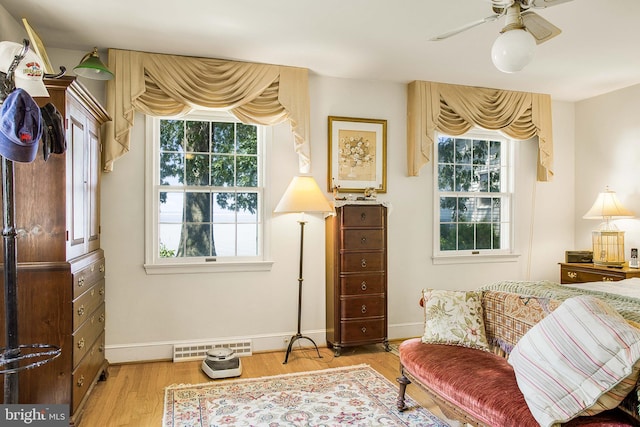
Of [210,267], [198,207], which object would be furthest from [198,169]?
[210,267]

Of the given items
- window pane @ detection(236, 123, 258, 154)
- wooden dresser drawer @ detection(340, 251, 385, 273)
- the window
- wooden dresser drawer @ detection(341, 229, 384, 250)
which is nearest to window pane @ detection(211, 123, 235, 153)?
window pane @ detection(236, 123, 258, 154)

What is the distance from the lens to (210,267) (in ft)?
12.9

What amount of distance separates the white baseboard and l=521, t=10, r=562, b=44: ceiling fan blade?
2976mm

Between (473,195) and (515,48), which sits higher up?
(515,48)

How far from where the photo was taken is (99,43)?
3.45m

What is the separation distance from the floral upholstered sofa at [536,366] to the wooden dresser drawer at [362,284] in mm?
1230

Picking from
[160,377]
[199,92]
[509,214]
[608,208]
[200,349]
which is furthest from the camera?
[509,214]

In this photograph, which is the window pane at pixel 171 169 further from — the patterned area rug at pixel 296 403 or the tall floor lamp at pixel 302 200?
the patterned area rug at pixel 296 403

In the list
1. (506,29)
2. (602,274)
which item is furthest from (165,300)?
(602,274)

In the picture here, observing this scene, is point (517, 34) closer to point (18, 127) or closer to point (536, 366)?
point (536, 366)

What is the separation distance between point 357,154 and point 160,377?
2589mm

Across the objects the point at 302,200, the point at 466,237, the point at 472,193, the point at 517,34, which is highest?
the point at 517,34

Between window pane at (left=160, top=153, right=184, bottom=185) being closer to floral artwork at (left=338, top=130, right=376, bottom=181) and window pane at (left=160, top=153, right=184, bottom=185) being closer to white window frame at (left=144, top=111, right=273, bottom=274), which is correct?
white window frame at (left=144, top=111, right=273, bottom=274)

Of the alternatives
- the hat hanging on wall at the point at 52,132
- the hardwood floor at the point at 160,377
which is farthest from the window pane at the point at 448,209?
the hat hanging on wall at the point at 52,132
